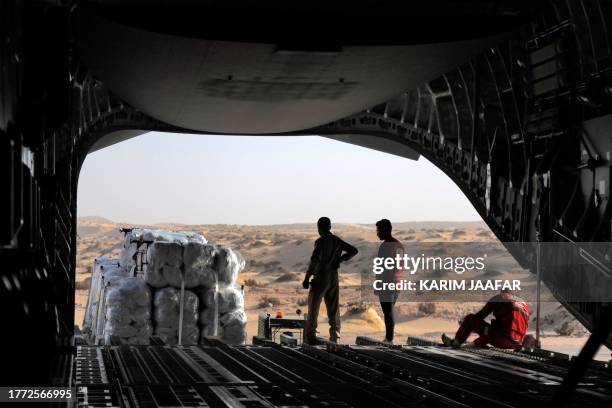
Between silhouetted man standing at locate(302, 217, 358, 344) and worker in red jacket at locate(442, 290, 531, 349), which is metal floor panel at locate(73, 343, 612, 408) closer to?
worker in red jacket at locate(442, 290, 531, 349)

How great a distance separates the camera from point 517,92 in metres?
14.9

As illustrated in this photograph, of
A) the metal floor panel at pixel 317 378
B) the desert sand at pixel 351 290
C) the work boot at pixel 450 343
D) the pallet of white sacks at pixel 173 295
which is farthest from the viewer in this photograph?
the desert sand at pixel 351 290

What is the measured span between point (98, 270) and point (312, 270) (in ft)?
20.4

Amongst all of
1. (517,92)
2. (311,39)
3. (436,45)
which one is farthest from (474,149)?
(311,39)

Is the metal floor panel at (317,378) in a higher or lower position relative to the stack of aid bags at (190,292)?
lower

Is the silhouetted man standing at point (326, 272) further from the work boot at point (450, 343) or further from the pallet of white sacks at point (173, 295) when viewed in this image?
the pallet of white sacks at point (173, 295)

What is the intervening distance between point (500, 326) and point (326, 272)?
2.48 metres

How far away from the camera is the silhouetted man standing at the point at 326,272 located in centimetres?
1329

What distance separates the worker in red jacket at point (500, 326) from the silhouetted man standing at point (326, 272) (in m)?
1.82

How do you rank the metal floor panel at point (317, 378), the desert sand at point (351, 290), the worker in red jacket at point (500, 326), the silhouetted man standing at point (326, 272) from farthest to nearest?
the desert sand at point (351, 290), the silhouetted man standing at point (326, 272), the worker in red jacket at point (500, 326), the metal floor panel at point (317, 378)

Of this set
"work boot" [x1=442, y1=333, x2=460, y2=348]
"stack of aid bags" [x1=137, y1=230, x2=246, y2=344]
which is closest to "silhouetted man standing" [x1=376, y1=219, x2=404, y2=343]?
"work boot" [x1=442, y1=333, x2=460, y2=348]

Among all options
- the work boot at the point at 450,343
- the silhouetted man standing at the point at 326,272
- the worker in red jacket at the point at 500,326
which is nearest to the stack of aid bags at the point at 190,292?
the silhouetted man standing at the point at 326,272

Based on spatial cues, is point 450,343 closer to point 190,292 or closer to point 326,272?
point 326,272

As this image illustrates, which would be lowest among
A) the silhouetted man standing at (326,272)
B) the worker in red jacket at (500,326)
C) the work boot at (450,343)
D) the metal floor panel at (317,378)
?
the metal floor panel at (317,378)
